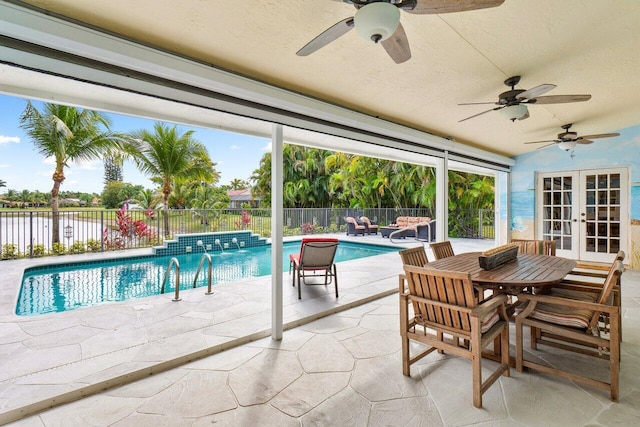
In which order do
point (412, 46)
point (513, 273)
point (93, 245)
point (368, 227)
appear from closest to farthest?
1. point (412, 46)
2. point (513, 273)
3. point (93, 245)
4. point (368, 227)

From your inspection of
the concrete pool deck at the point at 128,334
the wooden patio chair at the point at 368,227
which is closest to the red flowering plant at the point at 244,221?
the wooden patio chair at the point at 368,227

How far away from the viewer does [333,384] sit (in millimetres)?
2451

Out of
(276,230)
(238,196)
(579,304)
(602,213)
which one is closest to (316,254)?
(276,230)

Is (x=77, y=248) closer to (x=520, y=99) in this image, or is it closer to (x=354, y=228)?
(x=354, y=228)

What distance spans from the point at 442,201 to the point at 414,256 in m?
2.90

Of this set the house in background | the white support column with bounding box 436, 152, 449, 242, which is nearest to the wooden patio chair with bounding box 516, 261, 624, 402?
the white support column with bounding box 436, 152, 449, 242

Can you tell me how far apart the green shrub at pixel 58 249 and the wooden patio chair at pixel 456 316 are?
888cm

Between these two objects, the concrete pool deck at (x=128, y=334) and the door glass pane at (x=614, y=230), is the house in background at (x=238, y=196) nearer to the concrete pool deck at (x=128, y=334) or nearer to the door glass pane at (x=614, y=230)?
the concrete pool deck at (x=128, y=334)

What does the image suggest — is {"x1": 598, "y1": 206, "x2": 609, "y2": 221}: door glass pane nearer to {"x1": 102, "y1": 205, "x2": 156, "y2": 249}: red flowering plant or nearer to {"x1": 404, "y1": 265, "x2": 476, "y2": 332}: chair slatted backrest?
{"x1": 404, "y1": 265, "x2": 476, "y2": 332}: chair slatted backrest

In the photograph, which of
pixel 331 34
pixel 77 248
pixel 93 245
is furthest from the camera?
pixel 93 245

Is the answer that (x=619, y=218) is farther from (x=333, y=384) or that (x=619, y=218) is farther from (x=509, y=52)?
(x=333, y=384)

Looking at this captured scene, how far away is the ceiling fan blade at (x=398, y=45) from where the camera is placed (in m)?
1.91

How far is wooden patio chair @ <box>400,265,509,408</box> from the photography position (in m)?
2.15

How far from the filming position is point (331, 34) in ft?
6.09
